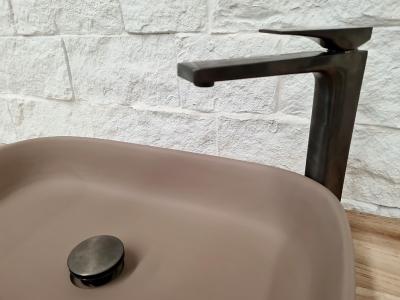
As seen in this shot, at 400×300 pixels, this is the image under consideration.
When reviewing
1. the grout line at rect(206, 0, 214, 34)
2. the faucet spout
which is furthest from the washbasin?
the grout line at rect(206, 0, 214, 34)

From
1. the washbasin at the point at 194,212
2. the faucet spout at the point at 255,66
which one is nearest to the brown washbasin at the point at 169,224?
the washbasin at the point at 194,212

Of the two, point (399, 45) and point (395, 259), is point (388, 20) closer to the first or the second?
point (399, 45)

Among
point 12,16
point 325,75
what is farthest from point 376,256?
point 12,16

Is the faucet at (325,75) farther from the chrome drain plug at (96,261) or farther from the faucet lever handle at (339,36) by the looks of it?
the chrome drain plug at (96,261)

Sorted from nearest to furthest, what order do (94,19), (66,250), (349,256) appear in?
1. (349,256)
2. (66,250)
3. (94,19)

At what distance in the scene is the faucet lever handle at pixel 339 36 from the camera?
0.91 feet

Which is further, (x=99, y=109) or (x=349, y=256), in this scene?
(x=99, y=109)

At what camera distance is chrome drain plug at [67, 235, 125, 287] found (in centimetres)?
34

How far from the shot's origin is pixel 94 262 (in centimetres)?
35

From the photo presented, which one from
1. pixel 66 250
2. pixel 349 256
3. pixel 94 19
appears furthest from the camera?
pixel 94 19

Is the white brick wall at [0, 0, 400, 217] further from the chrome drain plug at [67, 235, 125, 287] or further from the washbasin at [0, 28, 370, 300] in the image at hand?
the chrome drain plug at [67, 235, 125, 287]

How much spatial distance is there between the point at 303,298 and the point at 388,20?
0.30 m

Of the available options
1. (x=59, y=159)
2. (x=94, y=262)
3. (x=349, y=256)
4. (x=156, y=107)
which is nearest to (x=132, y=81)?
(x=156, y=107)

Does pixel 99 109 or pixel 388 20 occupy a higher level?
pixel 388 20
